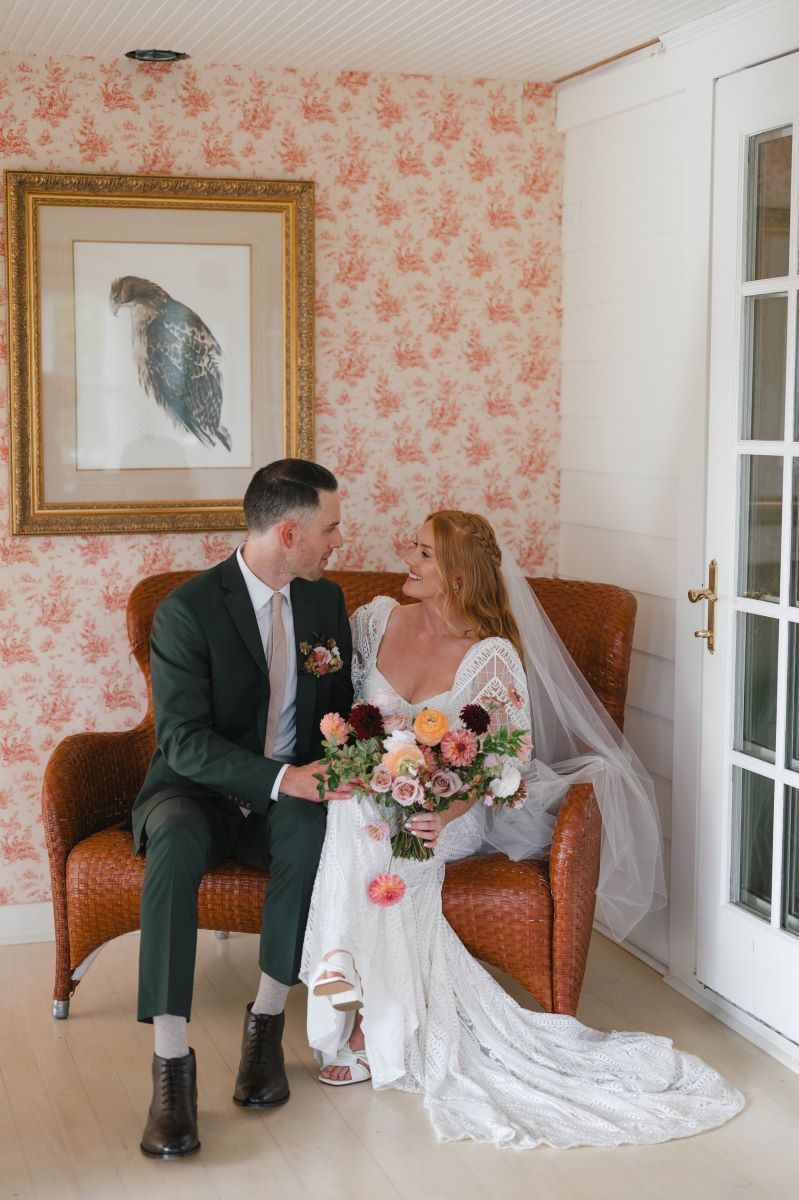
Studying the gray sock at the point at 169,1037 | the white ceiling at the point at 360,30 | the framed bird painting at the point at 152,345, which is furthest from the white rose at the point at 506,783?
the white ceiling at the point at 360,30

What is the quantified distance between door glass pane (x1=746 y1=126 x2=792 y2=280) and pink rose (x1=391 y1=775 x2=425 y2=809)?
1366mm

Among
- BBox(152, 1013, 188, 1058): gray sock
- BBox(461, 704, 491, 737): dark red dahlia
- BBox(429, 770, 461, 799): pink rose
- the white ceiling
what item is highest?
the white ceiling

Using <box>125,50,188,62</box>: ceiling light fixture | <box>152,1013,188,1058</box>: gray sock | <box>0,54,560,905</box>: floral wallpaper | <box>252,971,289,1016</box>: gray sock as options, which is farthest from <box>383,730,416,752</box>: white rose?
<box>125,50,188,62</box>: ceiling light fixture

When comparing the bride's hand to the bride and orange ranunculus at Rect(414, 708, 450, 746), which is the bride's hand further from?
orange ranunculus at Rect(414, 708, 450, 746)

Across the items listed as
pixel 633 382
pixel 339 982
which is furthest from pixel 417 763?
pixel 633 382

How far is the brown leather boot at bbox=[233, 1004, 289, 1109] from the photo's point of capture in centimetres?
289

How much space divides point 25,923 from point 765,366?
2520 millimetres

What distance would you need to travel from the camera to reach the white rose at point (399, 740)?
9.45 ft

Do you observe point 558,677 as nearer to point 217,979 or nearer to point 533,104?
point 217,979

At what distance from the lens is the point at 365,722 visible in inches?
117

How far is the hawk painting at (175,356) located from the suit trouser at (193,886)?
1.24 meters

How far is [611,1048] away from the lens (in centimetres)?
302

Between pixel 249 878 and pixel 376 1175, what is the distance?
73 centimetres

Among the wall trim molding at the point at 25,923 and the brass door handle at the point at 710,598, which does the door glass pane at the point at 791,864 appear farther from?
the wall trim molding at the point at 25,923
